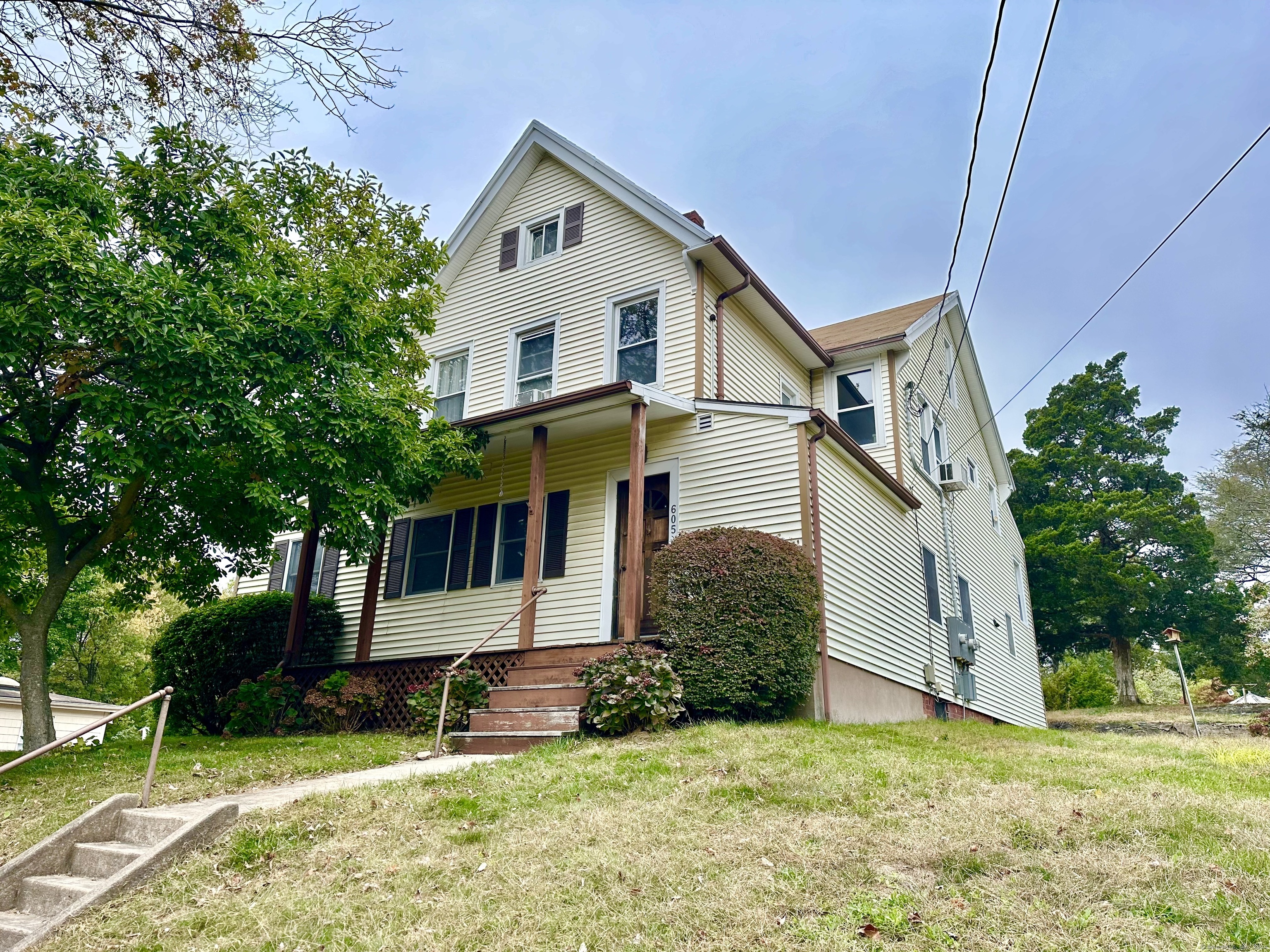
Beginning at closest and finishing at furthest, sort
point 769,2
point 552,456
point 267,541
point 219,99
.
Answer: point 219,99, point 769,2, point 267,541, point 552,456

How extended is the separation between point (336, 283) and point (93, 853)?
6.23 meters

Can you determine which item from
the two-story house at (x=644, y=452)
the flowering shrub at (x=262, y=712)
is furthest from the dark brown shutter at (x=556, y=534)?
the flowering shrub at (x=262, y=712)

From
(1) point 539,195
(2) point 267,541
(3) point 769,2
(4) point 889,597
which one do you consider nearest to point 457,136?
(1) point 539,195

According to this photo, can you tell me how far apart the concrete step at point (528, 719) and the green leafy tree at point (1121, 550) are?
23838 mm

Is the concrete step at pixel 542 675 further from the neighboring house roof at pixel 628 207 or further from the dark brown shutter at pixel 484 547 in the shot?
the neighboring house roof at pixel 628 207

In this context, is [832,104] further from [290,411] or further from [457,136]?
[290,411]

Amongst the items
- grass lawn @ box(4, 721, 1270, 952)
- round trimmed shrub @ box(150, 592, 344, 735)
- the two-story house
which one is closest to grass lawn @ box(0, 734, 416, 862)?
grass lawn @ box(4, 721, 1270, 952)

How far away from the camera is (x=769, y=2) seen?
9.74 m

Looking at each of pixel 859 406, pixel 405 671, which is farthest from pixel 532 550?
pixel 859 406

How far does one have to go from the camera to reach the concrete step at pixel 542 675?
1013cm

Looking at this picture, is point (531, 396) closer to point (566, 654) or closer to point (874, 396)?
point (566, 654)

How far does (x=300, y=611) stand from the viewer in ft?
45.6

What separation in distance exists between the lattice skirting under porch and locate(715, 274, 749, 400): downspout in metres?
4.84

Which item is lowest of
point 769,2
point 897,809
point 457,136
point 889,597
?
point 897,809
